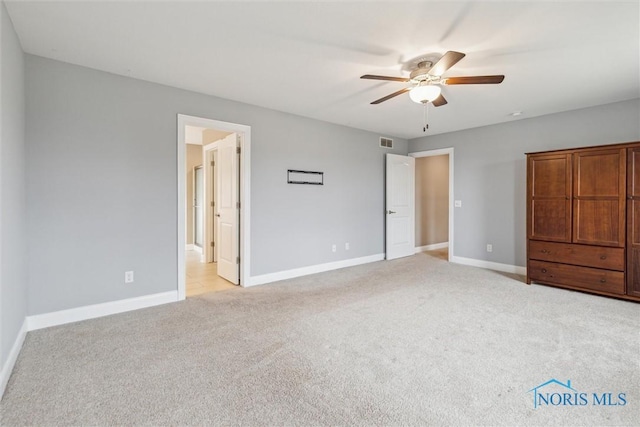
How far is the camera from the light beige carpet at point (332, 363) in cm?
166

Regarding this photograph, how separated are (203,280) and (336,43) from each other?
11.9 feet

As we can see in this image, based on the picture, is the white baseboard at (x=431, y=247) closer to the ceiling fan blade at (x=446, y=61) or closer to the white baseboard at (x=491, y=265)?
the white baseboard at (x=491, y=265)

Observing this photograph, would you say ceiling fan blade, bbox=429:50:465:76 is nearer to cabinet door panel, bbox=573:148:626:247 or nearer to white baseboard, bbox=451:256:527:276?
cabinet door panel, bbox=573:148:626:247

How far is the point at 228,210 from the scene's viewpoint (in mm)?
4445

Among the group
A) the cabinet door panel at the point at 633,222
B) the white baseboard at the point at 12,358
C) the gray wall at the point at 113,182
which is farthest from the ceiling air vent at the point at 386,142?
the white baseboard at the point at 12,358

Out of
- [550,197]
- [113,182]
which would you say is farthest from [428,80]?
[113,182]

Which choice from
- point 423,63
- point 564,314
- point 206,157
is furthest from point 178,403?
point 206,157

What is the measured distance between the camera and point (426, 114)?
14.8 ft

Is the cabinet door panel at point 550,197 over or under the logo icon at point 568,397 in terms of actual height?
over

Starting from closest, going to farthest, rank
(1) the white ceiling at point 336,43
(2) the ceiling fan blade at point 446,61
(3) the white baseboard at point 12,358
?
(3) the white baseboard at point 12,358 < (1) the white ceiling at point 336,43 < (2) the ceiling fan blade at point 446,61

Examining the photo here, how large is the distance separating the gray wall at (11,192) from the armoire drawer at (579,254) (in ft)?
17.8

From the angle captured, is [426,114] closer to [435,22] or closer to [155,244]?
[435,22]

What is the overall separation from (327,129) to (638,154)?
3849 mm

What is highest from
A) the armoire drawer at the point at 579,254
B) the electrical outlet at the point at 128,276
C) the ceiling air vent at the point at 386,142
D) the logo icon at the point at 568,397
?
Answer: the ceiling air vent at the point at 386,142
